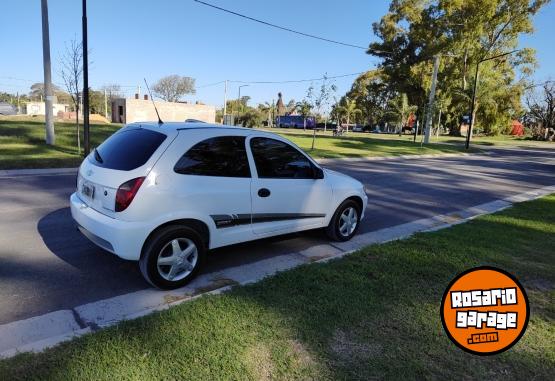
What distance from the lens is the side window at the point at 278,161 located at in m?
4.84

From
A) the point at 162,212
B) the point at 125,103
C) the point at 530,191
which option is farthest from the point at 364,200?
the point at 125,103

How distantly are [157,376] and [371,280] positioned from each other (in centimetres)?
249

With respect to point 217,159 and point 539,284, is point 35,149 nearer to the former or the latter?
point 217,159

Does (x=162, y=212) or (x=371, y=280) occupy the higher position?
(x=162, y=212)

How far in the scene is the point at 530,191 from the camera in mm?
12562

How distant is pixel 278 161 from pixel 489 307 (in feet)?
10.2

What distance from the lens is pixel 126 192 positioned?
389 centimetres

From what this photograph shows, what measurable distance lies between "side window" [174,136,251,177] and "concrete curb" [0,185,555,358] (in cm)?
113

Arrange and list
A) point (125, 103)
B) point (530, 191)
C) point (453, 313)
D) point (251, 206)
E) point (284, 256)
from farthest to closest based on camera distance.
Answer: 1. point (125, 103)
2. point (530, 191)
3. point (284, 256)
4. point (251, 206)
5. point (453, 313)

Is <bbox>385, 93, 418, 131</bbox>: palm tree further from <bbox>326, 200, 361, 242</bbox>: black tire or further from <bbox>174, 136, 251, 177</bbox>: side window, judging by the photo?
<bbox>174, 136, 251, 177</bbox>: side window

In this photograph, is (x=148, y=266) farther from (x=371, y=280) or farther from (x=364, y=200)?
(x=364, y=200)

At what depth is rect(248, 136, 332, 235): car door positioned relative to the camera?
4812mm

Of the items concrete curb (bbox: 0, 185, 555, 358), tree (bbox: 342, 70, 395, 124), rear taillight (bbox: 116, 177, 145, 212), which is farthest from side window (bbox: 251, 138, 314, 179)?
tree (bbox: 342, 70, 395, 124)

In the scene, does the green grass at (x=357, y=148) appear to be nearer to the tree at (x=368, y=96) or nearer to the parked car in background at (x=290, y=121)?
the tree at (x=368, y=96)
